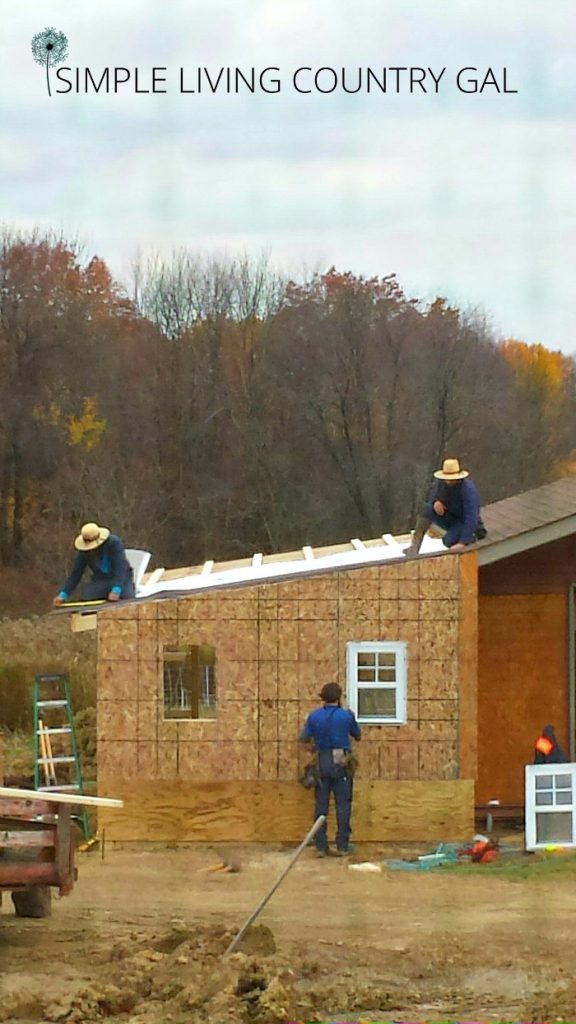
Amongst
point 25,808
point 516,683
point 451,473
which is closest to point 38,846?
point 25,808

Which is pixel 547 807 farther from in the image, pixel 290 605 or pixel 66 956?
pixel 66 956

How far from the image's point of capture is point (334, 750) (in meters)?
15.7

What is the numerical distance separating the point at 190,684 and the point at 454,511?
5.42 m

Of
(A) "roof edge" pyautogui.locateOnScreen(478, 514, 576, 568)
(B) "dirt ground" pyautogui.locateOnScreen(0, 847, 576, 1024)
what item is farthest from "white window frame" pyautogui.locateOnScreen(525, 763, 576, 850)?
(A) "roof edge" pyautogui.locateOnScreen(478, 514, 576, 568)

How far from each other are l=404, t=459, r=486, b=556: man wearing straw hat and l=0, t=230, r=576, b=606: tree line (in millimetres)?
26721

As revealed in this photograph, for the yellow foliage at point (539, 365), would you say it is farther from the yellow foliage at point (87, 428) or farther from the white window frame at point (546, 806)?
the white window frame at point (546, 806)

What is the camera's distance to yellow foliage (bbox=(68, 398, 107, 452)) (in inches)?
1817

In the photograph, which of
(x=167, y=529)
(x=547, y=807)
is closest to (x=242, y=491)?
(x=167, y=529)

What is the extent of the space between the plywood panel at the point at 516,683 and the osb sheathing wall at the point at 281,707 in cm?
127

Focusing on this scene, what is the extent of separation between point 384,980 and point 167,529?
111 feet

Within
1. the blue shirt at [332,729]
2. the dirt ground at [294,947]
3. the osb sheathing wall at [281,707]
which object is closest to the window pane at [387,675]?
the osb sheathing wall at [281,707]

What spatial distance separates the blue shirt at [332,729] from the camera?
1568cm

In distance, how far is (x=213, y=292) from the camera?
46.6 meters

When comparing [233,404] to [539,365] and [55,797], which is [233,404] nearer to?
[539,365]
